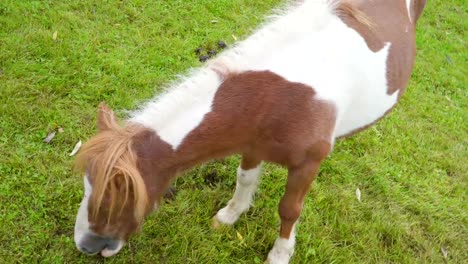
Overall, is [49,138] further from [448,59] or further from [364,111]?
[448,59]

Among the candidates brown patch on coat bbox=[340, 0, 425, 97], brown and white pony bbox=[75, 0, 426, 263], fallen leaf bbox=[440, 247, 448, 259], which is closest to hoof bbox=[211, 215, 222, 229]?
brown and white pony bbox=[75, 0, 426, 263]

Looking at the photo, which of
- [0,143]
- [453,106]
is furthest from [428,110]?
[0,143]

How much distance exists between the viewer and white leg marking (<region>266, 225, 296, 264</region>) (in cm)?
285

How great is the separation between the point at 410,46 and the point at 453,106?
2151mm

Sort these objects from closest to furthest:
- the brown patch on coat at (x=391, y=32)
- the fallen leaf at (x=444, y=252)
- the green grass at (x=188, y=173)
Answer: the brown patch on coat at (x=391, y=32) < the green grass at (x=188, y=173) < the fallen leaf at (x=444, y=252)

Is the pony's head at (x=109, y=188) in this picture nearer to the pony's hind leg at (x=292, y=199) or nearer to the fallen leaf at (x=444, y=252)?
the pony's hind leg at (x=292, y=199)

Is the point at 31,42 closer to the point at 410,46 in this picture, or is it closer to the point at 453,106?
the point at 410,46

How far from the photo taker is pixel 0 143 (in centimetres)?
315

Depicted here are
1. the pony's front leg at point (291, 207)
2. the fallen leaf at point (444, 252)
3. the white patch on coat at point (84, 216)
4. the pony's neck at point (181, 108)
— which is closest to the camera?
the white patch on coat at point (84, 216)

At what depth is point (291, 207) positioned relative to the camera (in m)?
2.61

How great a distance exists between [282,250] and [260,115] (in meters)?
1.08

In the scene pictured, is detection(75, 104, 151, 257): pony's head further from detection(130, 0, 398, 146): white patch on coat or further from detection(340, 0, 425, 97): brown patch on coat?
detection(340, 0, 425, 97): brown patch on coat

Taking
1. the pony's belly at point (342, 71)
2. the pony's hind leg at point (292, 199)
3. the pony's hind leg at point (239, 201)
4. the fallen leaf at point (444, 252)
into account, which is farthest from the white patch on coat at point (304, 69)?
the fallen leaf at point (444, 252)

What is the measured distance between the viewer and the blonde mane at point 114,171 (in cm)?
177
